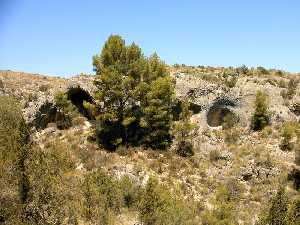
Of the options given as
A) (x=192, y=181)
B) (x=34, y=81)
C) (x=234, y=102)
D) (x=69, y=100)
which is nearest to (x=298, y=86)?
(x=234, y=102)

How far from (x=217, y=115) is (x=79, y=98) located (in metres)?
18.2

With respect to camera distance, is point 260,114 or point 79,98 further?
point 79,98

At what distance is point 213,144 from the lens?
55.4m

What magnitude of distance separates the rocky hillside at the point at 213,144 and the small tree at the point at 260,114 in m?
0.86

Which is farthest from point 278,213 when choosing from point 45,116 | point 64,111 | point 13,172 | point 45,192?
point 45,116

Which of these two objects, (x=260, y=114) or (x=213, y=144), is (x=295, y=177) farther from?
(x=213, y=144)

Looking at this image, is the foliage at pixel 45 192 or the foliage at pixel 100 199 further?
the foliage at pixel 45 192

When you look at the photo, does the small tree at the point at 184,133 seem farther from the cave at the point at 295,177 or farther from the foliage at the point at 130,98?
the cave at the point at 295,177

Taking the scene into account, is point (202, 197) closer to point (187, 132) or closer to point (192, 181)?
point (192, 181)

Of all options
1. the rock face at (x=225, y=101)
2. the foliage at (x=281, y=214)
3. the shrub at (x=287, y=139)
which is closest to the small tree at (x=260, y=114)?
the rock face at (x=225, y=101)

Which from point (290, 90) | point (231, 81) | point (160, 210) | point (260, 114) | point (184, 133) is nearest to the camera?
point (160, 210)

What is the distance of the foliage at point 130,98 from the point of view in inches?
2041

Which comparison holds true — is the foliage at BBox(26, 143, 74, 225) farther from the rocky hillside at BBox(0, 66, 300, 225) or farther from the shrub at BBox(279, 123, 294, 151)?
the shrub at BBox(279, 123, 294, 151)

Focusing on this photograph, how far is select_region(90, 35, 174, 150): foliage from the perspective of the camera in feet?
170
